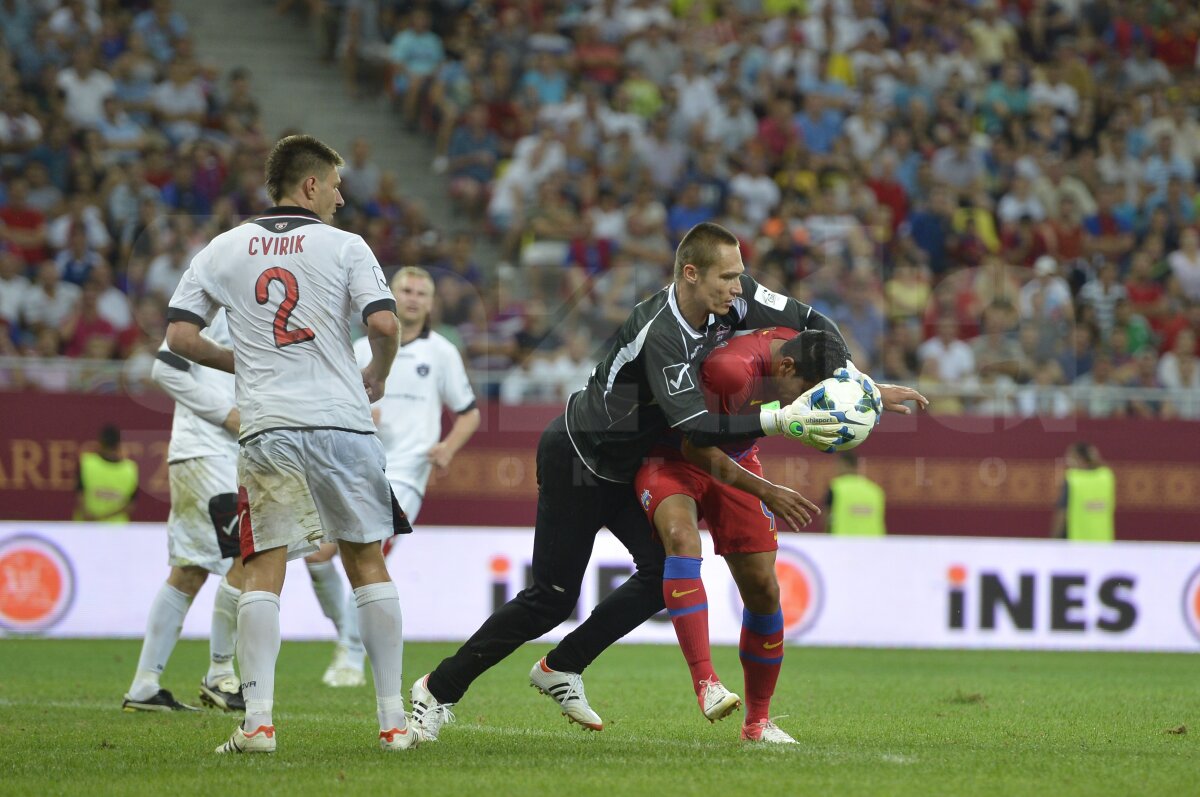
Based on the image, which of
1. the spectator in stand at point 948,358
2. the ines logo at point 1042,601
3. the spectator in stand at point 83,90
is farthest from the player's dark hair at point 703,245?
the spectator in stand at point 83,90

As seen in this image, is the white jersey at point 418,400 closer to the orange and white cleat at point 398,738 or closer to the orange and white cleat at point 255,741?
the orange and white cleat at point 398,738

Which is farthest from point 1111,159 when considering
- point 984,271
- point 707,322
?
point 707,322

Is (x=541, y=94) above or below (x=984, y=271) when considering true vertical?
above

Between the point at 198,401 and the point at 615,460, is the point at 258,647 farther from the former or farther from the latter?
the point at 198,401

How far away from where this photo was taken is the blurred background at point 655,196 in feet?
55.8

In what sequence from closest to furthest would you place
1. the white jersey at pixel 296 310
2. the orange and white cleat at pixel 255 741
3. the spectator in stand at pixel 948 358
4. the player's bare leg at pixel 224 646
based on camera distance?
the orange and white cleat at pixel 255 741, the white jersey at pixel 296 310, the player's bare leg at pixel 224 646, the spectator in stand at pixel 948 358

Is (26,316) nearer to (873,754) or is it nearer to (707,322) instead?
(707,322)

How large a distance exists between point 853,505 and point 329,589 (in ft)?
24.9

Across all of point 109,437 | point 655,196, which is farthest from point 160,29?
point 109,437

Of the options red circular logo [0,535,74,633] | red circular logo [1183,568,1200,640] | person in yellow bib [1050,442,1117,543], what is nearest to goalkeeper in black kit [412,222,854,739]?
red circular logo [0,535,74,633]

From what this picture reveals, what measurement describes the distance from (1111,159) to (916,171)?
302 centimetres

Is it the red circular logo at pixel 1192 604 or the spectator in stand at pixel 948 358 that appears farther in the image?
the spectator in stand at pixel 948 358

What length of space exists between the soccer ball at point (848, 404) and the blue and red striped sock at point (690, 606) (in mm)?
883

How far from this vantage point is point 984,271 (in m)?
18.9
